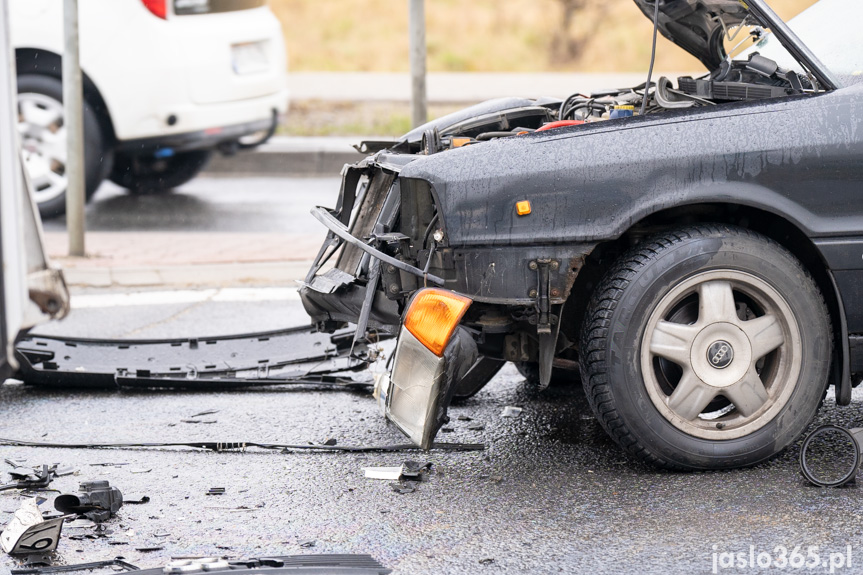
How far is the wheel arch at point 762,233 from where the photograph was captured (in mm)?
3686

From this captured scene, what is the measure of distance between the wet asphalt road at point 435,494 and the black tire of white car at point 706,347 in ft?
0.49

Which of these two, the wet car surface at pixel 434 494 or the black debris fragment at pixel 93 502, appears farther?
the black debris fragment at pixel 93 502

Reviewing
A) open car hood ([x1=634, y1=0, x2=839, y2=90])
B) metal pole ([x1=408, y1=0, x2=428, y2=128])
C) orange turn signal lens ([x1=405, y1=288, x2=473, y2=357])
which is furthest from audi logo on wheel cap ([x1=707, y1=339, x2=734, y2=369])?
metal pole ([x1=408, y1=0, x2=428, y2=128])

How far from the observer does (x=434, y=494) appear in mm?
3605

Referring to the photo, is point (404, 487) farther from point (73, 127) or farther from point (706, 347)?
point (73, 127)

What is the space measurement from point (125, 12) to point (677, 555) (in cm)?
710

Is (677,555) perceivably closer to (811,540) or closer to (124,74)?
(811,540)

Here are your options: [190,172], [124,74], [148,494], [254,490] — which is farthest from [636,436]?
[190,172]

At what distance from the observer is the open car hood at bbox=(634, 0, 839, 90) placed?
3727mm

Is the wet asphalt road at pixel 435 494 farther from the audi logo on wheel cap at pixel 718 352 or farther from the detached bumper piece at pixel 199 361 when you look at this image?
the audi logo on wheel cap at pixel 718 352

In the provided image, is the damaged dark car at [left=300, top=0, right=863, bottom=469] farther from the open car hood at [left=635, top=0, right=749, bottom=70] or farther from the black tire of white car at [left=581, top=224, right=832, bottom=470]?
the open car hood at [left=635, top=0, right=749, bottom=70]

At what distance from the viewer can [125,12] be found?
8734mm

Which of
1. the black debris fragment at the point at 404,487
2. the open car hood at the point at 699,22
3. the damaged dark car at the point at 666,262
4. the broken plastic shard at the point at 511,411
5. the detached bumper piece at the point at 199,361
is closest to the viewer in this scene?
the damaged dark car at the point at 666,262

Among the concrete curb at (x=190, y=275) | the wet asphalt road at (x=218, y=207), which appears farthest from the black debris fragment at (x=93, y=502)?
the wet asphalt road at (x=218, y=207)
